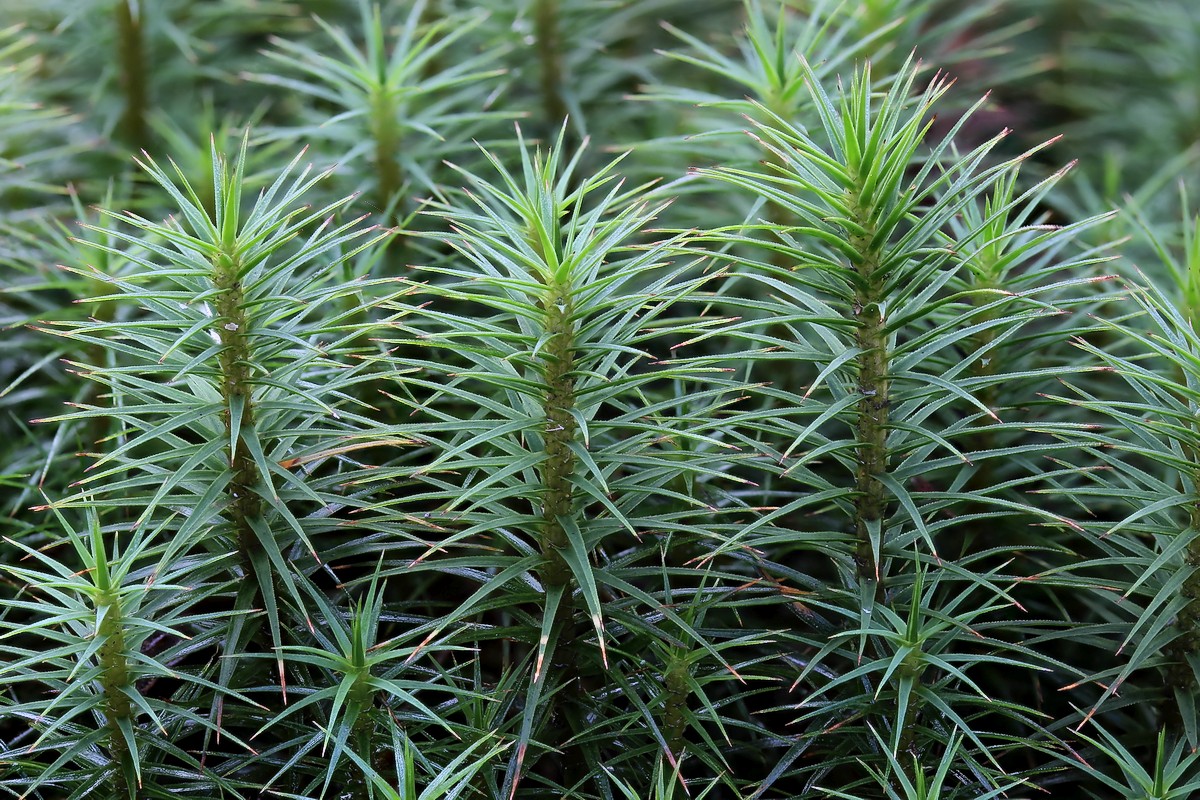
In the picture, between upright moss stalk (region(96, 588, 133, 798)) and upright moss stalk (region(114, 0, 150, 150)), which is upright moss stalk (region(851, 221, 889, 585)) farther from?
upright moss stalk (region(114, 0, 150, 150))

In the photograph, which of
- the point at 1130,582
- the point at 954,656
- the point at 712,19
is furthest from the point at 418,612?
the point at 712,19

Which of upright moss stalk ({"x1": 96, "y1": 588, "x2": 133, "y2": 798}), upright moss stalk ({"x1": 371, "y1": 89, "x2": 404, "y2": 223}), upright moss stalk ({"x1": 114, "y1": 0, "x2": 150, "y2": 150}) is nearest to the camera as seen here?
upright moss stalk ({"x1": 96, "y1": 588, "x2": 133, "y2": 798})

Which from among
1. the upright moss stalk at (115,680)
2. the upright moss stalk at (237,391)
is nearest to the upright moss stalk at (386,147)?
the upright moss stalk at (237,391)

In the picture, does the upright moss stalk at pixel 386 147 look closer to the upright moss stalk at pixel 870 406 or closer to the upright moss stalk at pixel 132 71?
the upright moss stalk at pixel 132 71

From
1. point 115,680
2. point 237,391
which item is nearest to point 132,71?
point 237,391

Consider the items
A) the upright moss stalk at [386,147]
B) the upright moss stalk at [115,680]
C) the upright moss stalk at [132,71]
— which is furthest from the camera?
the upright moss stalk at [132,71]

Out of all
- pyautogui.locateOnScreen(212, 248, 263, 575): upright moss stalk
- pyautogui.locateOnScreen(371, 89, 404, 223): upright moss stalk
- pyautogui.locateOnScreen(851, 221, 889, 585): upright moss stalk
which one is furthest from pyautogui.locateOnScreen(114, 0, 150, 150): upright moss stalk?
pyautogui.locateOnScreen(851, 221, 889, 585): upright moss stalk

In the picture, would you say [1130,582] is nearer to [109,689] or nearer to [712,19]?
[109,689]

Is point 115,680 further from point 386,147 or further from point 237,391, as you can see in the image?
point 386,147
